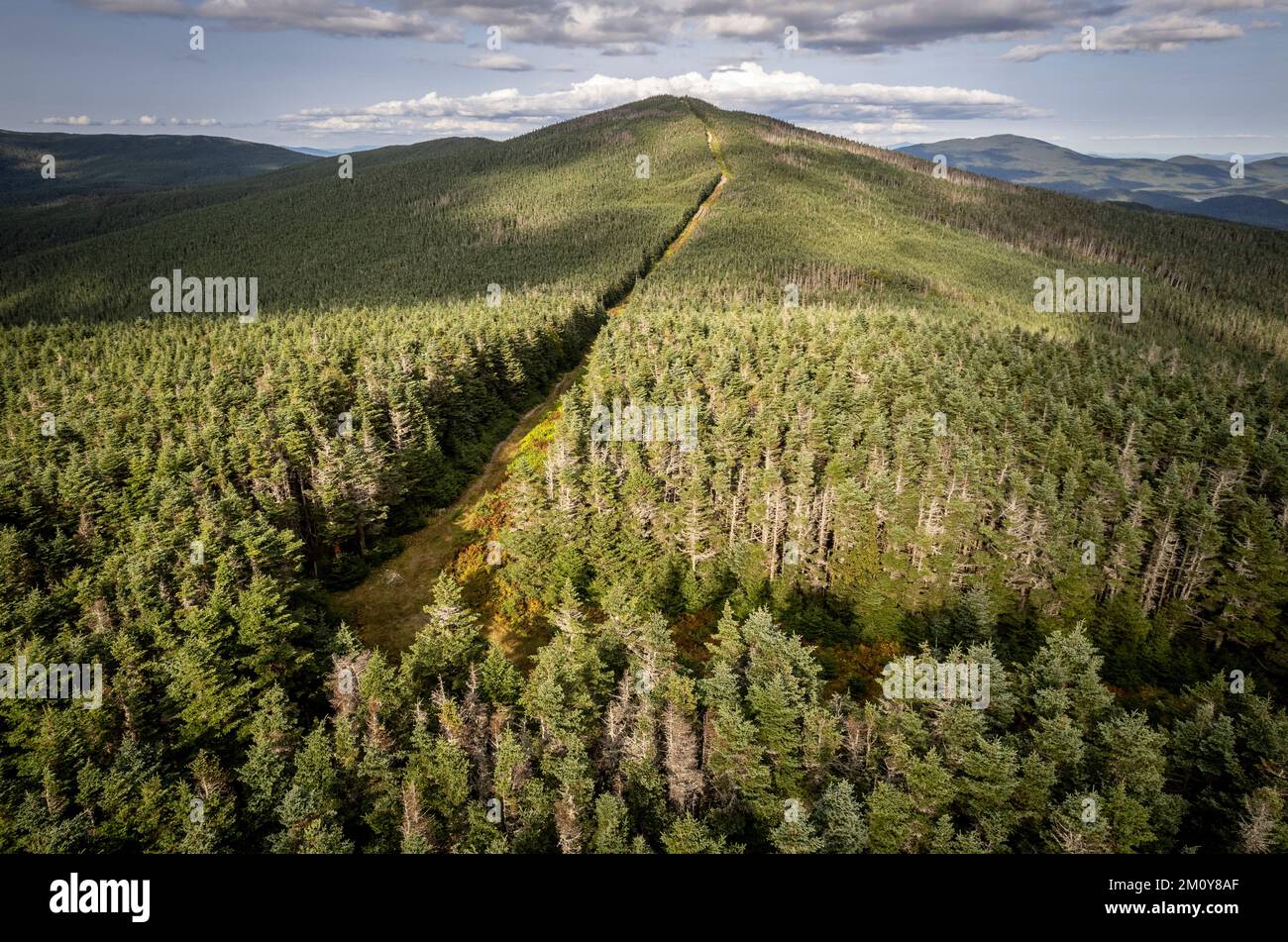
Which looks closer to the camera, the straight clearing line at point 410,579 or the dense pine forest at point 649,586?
the dense pine forest at point 649,586

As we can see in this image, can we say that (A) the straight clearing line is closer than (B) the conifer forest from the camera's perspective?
No

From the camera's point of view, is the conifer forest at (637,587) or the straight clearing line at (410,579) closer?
the conifer forest at (637,587)

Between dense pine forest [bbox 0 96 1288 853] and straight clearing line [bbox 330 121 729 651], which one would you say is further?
straight clearing line [bbox 330 121 729 651]

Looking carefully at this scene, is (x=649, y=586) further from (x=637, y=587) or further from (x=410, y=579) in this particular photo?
(x=410, y=579)

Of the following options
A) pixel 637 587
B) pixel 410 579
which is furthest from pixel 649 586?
pixel 410 579
